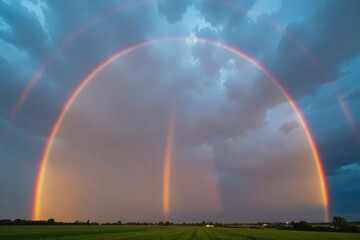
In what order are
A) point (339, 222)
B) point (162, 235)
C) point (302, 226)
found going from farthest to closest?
point (302, 226), point (339, 222), point (162, 235)

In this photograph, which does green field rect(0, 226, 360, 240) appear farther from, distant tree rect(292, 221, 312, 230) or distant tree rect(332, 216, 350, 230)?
distant tree rect(332, 216, 350, 230)

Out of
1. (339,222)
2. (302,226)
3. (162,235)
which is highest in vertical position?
(339,222)

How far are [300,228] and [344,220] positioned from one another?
16.3m

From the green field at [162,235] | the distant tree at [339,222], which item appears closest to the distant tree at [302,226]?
the distant tree at [339,222]

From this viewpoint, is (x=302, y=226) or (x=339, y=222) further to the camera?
(x=302, y=226)

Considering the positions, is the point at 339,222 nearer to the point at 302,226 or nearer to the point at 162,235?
the point at 302,226

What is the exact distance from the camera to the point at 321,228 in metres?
114

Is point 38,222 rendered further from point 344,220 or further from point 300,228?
point 344,220

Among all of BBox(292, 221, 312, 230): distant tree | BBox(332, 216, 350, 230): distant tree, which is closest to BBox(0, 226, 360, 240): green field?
BBox(292, 221, 312, 230): distant tree

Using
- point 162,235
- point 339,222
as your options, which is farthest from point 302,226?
point 162,235

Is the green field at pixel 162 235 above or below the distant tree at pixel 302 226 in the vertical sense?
below

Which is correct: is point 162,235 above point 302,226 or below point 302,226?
below

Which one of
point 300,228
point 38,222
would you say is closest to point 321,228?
point 300,228

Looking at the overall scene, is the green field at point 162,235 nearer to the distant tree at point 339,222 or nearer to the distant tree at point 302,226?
the distant tree at point 302,226
